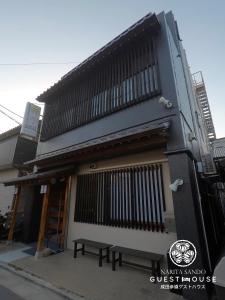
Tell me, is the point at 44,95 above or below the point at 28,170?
above

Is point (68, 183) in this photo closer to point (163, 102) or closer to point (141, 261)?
point (141, 261)

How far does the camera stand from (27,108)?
8797 mm

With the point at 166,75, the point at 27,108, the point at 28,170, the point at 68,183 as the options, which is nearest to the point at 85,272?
the point at 68,183

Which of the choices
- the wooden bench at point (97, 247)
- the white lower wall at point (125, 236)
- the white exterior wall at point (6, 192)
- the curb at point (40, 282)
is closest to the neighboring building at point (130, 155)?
the white lower wall at point (125, 236)

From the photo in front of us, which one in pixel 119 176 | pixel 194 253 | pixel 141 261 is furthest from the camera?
pixel 119 176

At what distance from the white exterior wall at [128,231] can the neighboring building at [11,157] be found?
650 cm

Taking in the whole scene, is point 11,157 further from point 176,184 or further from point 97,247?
point 176,184

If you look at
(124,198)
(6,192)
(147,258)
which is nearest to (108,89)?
(124,198)

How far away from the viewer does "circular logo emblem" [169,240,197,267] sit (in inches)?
151

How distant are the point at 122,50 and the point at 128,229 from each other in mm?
7205

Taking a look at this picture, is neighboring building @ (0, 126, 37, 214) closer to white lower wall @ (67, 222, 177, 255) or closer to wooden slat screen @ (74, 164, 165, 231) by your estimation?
wooden slat screen @ (74, 164, 165, 231)

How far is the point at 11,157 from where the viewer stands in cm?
1188

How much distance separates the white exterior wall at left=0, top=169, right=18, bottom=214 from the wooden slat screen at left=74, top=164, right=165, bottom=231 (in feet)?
22.9

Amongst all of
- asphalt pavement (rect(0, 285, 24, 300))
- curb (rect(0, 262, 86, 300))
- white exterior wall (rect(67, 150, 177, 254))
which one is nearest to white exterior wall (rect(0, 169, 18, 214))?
white exterior wall (rect(67, 150, 177, 254))
